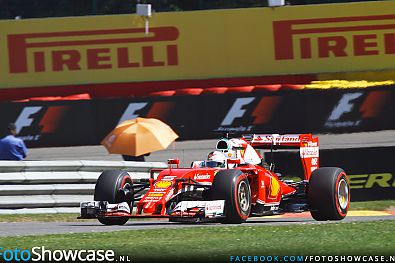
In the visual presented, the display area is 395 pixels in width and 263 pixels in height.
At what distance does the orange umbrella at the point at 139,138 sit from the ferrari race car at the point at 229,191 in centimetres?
499

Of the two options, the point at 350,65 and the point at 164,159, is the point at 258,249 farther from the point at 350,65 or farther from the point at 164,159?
the point at 350,65

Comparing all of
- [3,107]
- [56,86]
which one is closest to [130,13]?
[56,86]

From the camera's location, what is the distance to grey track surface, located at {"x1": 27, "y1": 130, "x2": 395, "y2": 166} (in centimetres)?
2457

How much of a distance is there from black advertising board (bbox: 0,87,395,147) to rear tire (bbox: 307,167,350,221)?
36.6ft

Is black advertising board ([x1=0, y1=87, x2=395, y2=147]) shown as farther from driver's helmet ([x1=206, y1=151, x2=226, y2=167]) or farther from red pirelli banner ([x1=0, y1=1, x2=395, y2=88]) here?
driver's helmet ([x1=206, y1=151, x2=226, y2=167])

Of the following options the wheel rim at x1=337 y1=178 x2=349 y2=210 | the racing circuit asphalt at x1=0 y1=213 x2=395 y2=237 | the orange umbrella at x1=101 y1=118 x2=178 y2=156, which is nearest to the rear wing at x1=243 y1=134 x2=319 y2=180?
the wheel rim at x1=337 y1=178 x2=349 y2=210

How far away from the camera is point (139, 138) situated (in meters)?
19.9

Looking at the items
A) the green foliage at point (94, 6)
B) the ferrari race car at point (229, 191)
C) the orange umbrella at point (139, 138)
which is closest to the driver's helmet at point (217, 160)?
the ferrari race car at point (229, 191)

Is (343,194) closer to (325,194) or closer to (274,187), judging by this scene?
(325,194)

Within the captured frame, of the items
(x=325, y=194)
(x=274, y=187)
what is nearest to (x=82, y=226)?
(x=274, y=187)

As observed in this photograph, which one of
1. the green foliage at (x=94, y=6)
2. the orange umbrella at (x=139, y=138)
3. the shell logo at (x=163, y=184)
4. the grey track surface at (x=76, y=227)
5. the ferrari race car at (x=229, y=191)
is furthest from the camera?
the green foliage at (x=94, y=6)

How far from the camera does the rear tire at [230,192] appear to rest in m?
12.7

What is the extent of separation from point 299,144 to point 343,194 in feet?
3.11

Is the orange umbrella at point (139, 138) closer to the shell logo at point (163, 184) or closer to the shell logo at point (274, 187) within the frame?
the shell logo at point (274, 187)
